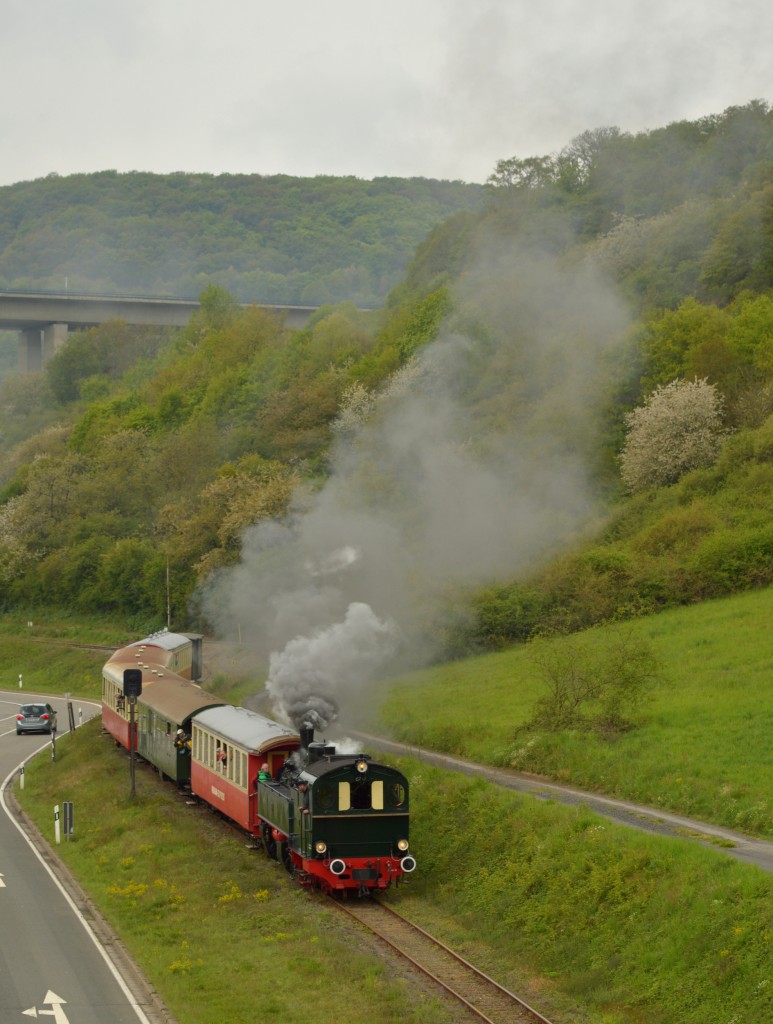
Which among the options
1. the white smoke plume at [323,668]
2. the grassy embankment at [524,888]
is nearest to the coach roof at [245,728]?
the white smoke plume at [323,668]

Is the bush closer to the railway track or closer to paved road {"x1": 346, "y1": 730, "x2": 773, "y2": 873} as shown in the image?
paved road {"x1": 346, "y1": 730, "x2": 773, "y2": 873}

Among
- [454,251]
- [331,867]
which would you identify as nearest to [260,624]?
[331,867]

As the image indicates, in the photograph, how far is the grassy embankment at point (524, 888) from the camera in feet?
61.1

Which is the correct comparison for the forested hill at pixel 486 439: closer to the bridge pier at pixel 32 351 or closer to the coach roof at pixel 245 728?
the coach roof at pixel 245 728

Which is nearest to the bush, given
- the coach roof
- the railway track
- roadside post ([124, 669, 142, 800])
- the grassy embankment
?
the grassy embankment

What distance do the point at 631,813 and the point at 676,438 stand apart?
124ft

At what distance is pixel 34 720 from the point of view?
53.8 m

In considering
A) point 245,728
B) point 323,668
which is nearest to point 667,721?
point 323,668

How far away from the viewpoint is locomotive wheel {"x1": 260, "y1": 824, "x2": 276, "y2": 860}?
27.6 meters

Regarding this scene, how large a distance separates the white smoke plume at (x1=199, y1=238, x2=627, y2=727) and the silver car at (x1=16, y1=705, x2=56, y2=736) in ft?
32.4

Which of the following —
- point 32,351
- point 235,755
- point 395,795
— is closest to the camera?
point 395,795

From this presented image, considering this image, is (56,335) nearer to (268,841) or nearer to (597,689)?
(597,689)

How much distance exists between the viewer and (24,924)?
914 inches

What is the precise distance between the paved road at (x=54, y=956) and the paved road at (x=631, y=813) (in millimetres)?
10545
